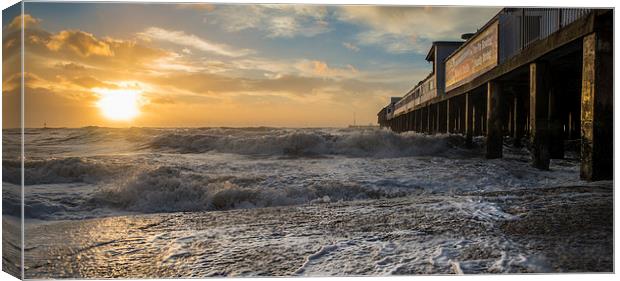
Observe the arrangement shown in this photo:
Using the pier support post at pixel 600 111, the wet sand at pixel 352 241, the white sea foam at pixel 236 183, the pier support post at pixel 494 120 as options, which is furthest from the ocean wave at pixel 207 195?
the pier support post at pixel 494 120

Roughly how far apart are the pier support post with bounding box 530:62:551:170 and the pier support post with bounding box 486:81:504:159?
219 cm

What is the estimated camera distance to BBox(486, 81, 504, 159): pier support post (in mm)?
8844

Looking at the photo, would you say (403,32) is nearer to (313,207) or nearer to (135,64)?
(313,207)

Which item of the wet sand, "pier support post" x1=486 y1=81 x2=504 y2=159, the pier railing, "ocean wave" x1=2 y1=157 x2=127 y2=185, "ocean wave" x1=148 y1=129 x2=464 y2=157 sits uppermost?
the pier railing

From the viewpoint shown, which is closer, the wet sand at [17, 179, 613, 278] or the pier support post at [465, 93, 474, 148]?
the wet sand at [17, 179, 613, 278]

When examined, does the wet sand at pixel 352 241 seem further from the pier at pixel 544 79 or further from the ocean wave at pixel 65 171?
the ocean wave at pixel 65 171

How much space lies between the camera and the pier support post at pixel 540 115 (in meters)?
6.48

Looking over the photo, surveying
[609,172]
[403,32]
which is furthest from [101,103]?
[609,172]

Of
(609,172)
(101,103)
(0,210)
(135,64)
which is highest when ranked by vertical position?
(135,64)

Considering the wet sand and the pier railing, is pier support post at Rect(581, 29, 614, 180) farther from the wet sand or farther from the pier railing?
the pier railing

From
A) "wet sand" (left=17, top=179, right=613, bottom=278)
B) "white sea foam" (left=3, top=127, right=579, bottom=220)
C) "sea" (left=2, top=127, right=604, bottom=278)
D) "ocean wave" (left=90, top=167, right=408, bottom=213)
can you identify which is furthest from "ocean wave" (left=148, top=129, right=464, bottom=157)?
"wet sand" (left=17, top=179, right=613, bottom=278)

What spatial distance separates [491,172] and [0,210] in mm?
7079

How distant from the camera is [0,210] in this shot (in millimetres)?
3436

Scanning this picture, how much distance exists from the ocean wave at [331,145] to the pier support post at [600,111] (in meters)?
8.13
